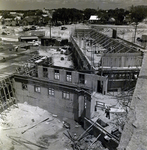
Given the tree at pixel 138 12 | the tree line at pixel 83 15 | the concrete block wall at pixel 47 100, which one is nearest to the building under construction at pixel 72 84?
the concrete block wall at pixel 47 100

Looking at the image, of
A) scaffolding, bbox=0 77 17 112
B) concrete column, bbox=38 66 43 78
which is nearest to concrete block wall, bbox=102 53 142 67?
concrete column, bbox=38 66 43 78

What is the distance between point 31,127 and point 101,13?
64639mm

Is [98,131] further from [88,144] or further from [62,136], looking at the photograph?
[62,136]

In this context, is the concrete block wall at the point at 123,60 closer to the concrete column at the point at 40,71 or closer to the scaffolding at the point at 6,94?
the concrete column at the point at 40,71

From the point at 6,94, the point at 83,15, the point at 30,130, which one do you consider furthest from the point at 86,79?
the point at 83,15

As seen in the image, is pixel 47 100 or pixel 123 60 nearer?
pixel 47 100

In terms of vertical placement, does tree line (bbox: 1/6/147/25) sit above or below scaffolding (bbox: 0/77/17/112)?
above

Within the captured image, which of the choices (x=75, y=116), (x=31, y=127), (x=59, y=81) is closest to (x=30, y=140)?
(x=31, y=127)

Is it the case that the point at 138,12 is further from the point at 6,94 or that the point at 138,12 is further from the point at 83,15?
the point at 6,94

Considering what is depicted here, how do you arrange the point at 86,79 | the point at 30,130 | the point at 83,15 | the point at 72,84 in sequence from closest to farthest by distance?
the point at 30,130 < the point at 72,84 < the point at 86,79 < the point at 83,15

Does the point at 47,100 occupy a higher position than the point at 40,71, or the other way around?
the point at 40,71

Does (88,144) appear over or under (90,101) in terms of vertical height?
under

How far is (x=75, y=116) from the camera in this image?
17.5 meters

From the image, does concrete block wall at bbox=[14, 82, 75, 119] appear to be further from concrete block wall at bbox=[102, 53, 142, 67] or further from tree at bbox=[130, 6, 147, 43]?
tree at bbox=[130, 6, 147, 43]
